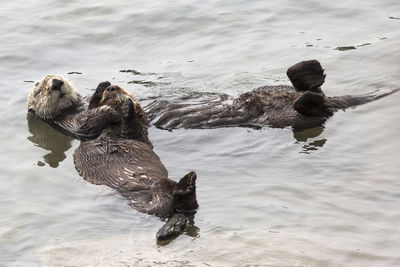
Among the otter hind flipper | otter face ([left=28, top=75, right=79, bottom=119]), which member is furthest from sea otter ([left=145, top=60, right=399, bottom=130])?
the otter hind flipper

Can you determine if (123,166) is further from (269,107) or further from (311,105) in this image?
(311,105)

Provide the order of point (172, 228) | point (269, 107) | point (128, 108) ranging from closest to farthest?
point (172, 228) → point (128, 108) → point (269, 107)

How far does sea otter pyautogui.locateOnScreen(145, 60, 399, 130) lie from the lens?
6.59 meters

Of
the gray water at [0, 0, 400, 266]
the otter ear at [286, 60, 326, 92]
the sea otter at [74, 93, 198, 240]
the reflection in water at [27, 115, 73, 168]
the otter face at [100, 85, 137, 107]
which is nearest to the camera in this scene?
the gray water at [0, 0, 400, 266]

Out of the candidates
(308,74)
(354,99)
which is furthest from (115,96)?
(354,99)

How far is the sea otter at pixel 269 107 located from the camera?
659cm

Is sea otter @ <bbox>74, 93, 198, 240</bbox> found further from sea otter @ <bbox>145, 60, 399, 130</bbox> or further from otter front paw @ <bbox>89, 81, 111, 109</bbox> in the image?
sea otter @ <bbox>145, 60, 399, 130</bbox>

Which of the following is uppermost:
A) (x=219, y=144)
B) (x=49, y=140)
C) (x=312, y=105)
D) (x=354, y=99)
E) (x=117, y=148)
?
(x=312, y=105)

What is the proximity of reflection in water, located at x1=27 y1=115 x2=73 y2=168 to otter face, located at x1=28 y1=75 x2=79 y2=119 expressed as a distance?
0.47ft

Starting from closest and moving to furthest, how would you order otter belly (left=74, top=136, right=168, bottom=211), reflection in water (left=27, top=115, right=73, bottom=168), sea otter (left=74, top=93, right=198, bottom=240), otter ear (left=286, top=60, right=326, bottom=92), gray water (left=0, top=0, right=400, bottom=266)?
gray water (left=0, top=0, right=400, bottom=266) < sea otter (left=74, top=93, right=198, bottom=240) < otter belly (left=74, top=136, right=168, bottom=211) < otter ear (left=286, top=60, right=326, bottom=92) < reflection in water (left=27, top=115, right=73, bottom=168)

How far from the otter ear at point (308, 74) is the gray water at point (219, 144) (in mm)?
458

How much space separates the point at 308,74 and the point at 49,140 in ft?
9.77

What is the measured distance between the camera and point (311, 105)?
6492 millimetres

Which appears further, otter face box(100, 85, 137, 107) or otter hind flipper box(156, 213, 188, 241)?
otter face box(100, 85, 137, 107)
